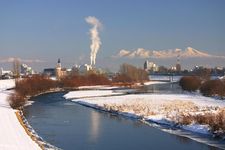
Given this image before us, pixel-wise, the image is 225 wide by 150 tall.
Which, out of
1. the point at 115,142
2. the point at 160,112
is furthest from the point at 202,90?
the point at 115,142

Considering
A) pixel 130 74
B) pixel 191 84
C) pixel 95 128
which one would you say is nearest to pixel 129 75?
pixel 130 74

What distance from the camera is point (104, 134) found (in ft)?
70.9

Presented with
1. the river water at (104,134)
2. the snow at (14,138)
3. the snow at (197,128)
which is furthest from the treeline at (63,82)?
the snow at (197,128)

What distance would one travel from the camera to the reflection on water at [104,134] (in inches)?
731

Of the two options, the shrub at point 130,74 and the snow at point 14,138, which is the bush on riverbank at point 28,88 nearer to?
the snow at point 14,138

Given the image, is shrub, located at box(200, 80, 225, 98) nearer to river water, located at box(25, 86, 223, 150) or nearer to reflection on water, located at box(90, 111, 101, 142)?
river water, located at box(25, 86, 223, 150)

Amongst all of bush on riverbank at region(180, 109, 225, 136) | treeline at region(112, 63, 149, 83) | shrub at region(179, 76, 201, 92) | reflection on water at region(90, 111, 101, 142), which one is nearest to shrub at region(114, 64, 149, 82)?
treeline at region(112, 63, 149, 83)

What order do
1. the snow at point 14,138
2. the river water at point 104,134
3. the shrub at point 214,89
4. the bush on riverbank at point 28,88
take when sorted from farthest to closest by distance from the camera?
1. the shrub at point 214,89
2. the bush on riverbank at point 28,88
3. the river water at point 104,134
4. the snow at point 14,138

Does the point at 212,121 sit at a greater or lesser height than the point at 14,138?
greater

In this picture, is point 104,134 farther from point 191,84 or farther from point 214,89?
point 191,84

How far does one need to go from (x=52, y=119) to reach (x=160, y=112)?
7657 millimetres

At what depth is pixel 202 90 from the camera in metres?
58.1

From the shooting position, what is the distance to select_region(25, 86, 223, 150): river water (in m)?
18.5

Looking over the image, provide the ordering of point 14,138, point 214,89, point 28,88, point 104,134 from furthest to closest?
1. point 28,88
2. point 214,89
3. point 104,134
4. point 14,138
